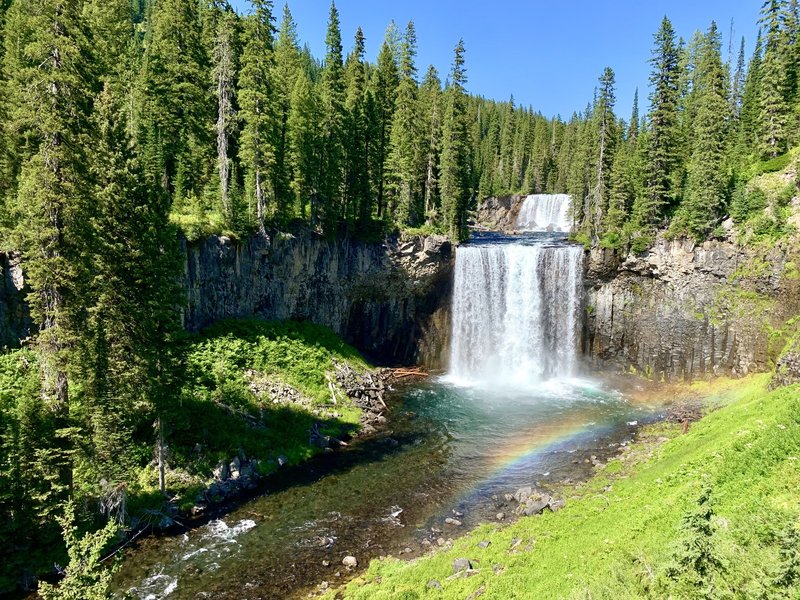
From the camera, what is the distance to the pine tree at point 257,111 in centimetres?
3409

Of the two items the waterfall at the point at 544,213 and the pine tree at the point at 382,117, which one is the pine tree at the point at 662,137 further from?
the waterfall at the point at 544,213

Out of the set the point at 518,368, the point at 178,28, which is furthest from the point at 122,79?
the point at 518,368

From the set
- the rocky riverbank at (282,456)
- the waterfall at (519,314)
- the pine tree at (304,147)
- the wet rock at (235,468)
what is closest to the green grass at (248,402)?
the rocky riverbank at (282,456)

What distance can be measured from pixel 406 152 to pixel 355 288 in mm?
15062

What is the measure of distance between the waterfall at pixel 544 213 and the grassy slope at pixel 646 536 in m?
67.1

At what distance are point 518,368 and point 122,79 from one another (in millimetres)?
39383

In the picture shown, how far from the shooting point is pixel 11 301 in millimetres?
22922

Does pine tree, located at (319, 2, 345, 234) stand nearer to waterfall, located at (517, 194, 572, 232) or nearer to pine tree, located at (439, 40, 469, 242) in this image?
pine tree, located at (439, 40, 469, 242)

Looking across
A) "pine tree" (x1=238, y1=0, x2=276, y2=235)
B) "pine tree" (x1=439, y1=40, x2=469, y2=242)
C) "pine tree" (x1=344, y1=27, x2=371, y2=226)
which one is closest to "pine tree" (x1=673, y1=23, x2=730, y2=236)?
"pine tree" (x1=439, y1=40, x2=469, y2=242)

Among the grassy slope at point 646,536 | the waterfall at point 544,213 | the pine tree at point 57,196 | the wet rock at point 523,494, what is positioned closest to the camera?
the grassy slope at point 646,536

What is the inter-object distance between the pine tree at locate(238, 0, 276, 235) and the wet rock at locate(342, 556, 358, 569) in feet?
81.0

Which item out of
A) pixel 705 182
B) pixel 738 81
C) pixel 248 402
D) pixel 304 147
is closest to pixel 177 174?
pixel 304 147

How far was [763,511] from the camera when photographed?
11.8 metres

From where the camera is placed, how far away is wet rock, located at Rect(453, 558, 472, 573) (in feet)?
50.8
